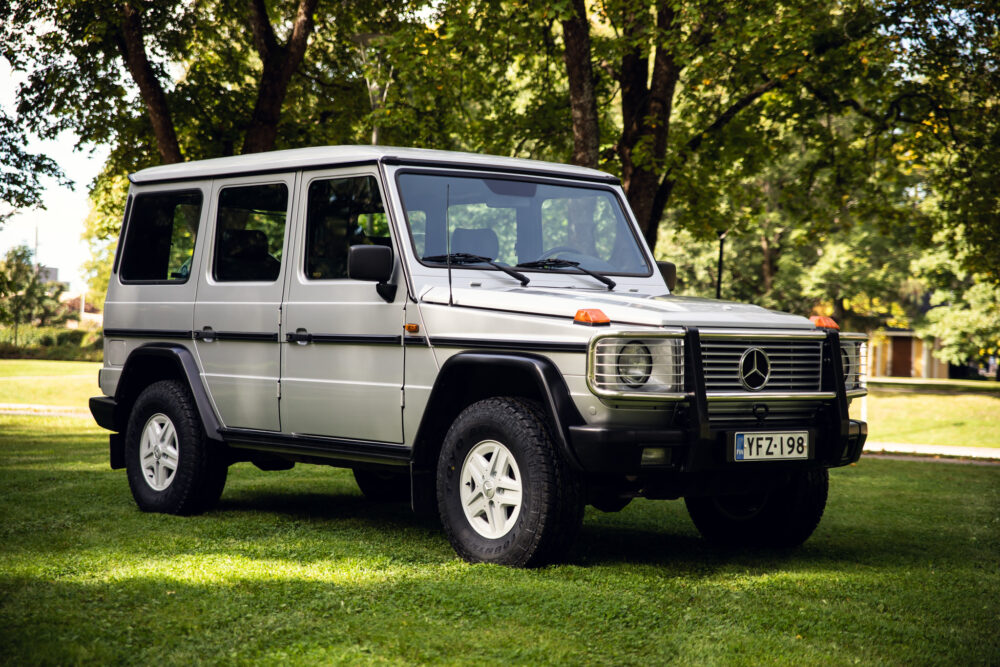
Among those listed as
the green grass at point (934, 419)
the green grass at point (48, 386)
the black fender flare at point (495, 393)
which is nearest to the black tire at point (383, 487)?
the black fender flare at point (495, 393)

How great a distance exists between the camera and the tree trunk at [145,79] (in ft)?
56.0

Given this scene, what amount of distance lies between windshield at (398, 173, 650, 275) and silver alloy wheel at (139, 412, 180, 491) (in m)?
2.60

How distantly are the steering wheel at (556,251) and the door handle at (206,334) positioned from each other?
7.88ft

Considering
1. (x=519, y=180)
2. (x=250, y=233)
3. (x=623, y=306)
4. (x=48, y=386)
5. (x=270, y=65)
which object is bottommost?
(x=48, y=386)

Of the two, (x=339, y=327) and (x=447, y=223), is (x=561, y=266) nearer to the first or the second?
(x=447, y=223)

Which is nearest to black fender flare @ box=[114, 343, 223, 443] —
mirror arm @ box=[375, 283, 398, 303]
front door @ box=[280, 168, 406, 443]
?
front door @ box=[280, 168, 406, 443]

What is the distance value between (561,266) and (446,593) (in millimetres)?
2428

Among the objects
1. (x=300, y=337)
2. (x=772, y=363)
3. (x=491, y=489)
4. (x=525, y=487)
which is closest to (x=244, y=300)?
(x=300, y=337)

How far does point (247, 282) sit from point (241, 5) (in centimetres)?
1304

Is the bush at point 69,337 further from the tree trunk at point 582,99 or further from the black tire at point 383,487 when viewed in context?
the black tire at point 383,487

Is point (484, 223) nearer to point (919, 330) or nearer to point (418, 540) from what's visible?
point (418, 540)

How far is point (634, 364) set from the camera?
575 cm

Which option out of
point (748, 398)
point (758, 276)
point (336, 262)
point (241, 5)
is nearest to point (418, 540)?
point (336, 262)

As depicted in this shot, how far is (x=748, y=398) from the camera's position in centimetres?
601
